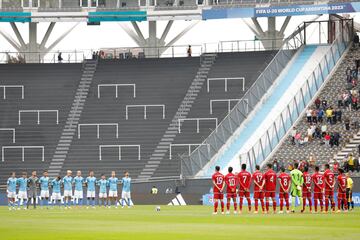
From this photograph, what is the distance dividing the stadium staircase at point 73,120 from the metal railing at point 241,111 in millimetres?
11425

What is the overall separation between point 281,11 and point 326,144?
15384 millimetres

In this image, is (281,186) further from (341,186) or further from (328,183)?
(341,186)

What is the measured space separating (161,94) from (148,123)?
11.7 ft

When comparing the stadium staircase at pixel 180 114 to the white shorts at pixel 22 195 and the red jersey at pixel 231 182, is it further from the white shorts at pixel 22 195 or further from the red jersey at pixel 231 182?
the red jersey at pixel 231 182

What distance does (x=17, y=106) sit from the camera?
87438 mm

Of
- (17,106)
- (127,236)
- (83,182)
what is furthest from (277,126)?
(127,236)

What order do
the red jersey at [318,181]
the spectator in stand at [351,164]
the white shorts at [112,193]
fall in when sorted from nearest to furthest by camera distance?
the red jersey at [318,181], the white shorts at [112,193], the spectator in stand at [351,164]

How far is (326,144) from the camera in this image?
76.2m

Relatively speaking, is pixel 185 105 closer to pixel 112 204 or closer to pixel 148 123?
pixel 148 123

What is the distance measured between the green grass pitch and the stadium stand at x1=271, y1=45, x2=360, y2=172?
2496cm

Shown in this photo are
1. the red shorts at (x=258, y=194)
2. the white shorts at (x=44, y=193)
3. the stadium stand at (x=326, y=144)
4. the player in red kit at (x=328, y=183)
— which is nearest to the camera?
the red shorts at (x=258, y=194)

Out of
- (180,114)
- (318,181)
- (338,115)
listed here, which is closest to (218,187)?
(318,181)

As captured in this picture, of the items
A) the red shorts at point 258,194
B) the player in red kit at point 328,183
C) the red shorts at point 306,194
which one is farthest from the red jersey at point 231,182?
the player in red kit at point 328,183

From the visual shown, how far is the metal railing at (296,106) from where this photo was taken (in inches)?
2881
